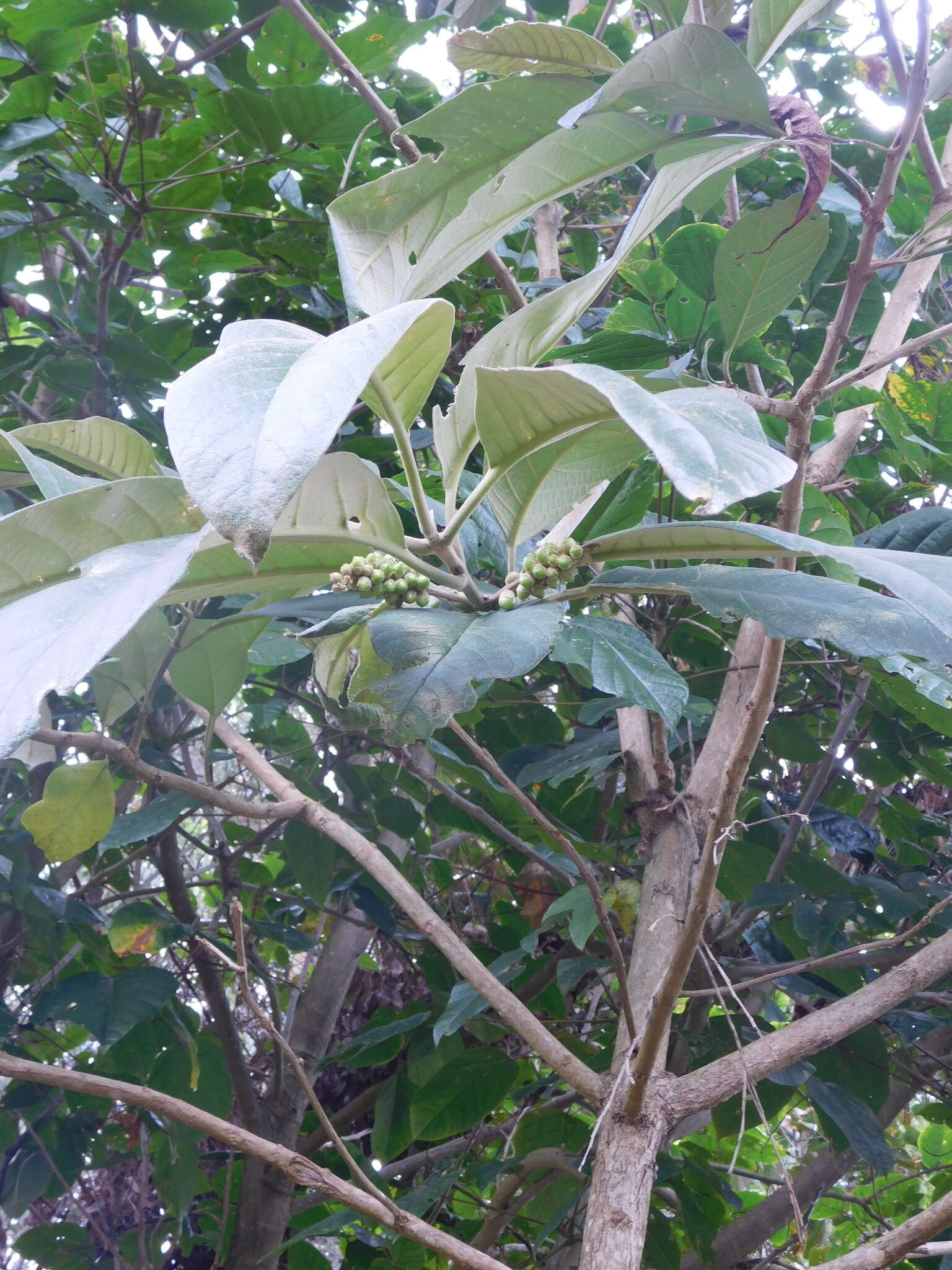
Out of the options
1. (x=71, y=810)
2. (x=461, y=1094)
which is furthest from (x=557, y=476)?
(x=461, y=1094)

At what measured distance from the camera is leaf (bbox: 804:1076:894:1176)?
4.32ft

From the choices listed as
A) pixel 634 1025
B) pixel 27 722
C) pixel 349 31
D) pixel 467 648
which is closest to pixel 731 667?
pixel 634 1025

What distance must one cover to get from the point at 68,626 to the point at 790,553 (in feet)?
1.41

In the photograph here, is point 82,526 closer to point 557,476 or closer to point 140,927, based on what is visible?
point 557,476

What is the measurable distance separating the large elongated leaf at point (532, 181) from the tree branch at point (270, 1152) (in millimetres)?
693

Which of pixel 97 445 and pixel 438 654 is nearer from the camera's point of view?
pixel 438 654

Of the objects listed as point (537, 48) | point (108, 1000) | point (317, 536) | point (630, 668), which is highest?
point (537, 48)

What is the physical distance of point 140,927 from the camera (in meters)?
1.58

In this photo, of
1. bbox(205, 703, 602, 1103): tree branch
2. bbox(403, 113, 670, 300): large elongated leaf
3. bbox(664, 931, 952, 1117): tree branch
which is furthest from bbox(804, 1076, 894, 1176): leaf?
bbox(403, 113, 670, 300): large elongated leaf

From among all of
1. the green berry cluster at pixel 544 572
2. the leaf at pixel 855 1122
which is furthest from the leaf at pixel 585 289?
the leaf at pixel 855 1122

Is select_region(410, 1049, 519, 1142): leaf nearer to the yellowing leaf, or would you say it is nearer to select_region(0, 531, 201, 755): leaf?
the yellowing leaf

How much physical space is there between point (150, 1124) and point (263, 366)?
1851 millimetres

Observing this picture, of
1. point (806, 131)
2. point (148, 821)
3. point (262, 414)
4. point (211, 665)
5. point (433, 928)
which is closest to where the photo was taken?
point (262, 414)

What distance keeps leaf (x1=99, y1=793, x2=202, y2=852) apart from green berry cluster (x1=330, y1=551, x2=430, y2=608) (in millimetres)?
796
